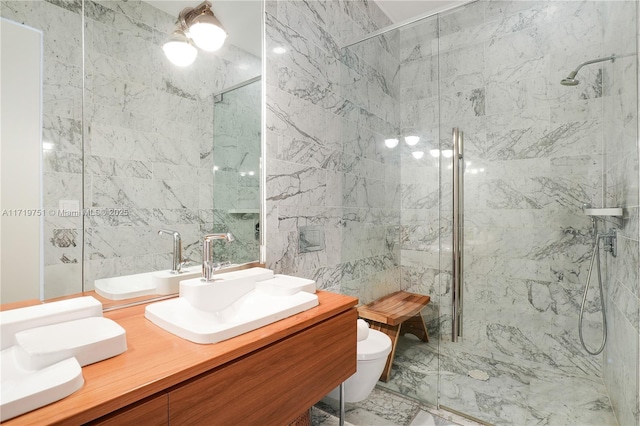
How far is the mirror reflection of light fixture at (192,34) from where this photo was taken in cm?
129

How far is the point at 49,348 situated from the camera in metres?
0.71

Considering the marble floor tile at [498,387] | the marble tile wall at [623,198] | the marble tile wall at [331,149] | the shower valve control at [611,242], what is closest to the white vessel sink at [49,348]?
the marble tile wall at [331,149]

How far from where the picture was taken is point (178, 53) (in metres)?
1.30

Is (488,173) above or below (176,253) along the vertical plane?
above

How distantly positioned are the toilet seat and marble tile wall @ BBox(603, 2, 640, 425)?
1.01 metres

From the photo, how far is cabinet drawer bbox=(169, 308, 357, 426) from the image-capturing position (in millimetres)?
758

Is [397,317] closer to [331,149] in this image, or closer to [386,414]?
[386,414]

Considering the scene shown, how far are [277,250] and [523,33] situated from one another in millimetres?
1861

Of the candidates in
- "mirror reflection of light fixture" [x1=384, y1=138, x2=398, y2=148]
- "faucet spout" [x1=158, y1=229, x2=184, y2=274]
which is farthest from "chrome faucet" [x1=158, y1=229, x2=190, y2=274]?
"mirror reflection of light fixture" [x1=384, y1=138, x2=398, y2=148]

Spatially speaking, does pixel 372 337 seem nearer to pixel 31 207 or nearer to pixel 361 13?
pixel 31 207

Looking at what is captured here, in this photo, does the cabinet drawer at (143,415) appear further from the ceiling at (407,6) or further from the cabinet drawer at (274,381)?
the ceiling at (407,6)

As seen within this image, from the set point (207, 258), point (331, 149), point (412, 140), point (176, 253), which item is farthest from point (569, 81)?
point (176, 253)

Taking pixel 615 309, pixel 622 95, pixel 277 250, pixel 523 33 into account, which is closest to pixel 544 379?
pixel 615 309

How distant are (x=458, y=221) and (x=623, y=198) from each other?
0.72 metres
